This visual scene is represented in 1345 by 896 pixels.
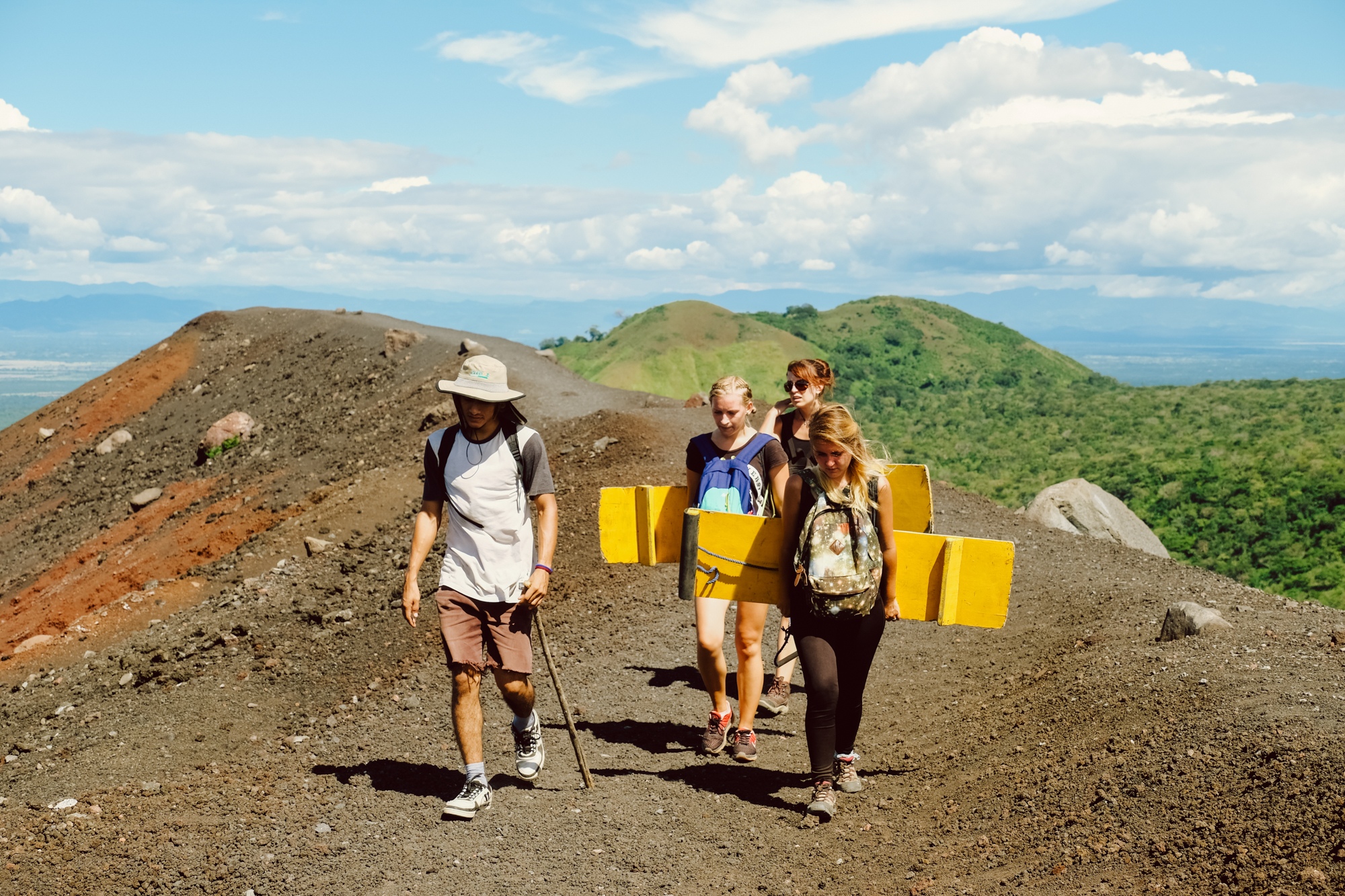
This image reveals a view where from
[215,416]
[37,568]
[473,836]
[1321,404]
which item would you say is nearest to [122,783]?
[473,836]

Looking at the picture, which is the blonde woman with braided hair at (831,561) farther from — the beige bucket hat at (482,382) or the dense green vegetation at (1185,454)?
the dense green vegetation at (1185,454)

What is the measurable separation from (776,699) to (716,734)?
3.07 feet

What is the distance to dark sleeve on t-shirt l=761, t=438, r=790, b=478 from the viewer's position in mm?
5418

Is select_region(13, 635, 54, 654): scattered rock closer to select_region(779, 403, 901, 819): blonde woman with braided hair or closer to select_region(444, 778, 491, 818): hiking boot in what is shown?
select_region(444, 778, 491, 818): hiking boot

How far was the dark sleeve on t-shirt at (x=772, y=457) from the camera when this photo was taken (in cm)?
542

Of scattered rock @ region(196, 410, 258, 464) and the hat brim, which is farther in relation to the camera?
scattered rock @ region(196, 410, 258, 464)

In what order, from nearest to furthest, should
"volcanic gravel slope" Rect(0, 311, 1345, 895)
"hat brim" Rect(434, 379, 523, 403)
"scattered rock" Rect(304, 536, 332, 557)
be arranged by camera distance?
"volcanic gravel slope" Rect(0, 311, 1345, 895) → "hat brim" Rect(434, 379, 523, 403) → "scattered rock" Rect(304, 536, 332, 557)

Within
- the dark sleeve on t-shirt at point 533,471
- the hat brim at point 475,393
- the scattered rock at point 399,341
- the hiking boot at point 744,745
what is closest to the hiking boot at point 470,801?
the hiking boot at point 744,745

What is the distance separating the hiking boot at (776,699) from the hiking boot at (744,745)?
1.00 meters


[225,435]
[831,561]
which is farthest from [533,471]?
[225,435]

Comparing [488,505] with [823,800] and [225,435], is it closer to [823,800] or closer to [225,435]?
[823,800]

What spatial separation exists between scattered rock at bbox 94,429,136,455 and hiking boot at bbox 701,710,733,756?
27711 mm

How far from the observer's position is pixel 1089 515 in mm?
15008

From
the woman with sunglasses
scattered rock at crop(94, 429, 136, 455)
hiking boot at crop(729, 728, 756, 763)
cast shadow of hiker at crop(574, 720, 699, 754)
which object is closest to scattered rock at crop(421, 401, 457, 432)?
scattered rock at crop(94, 429, 136, 455)
